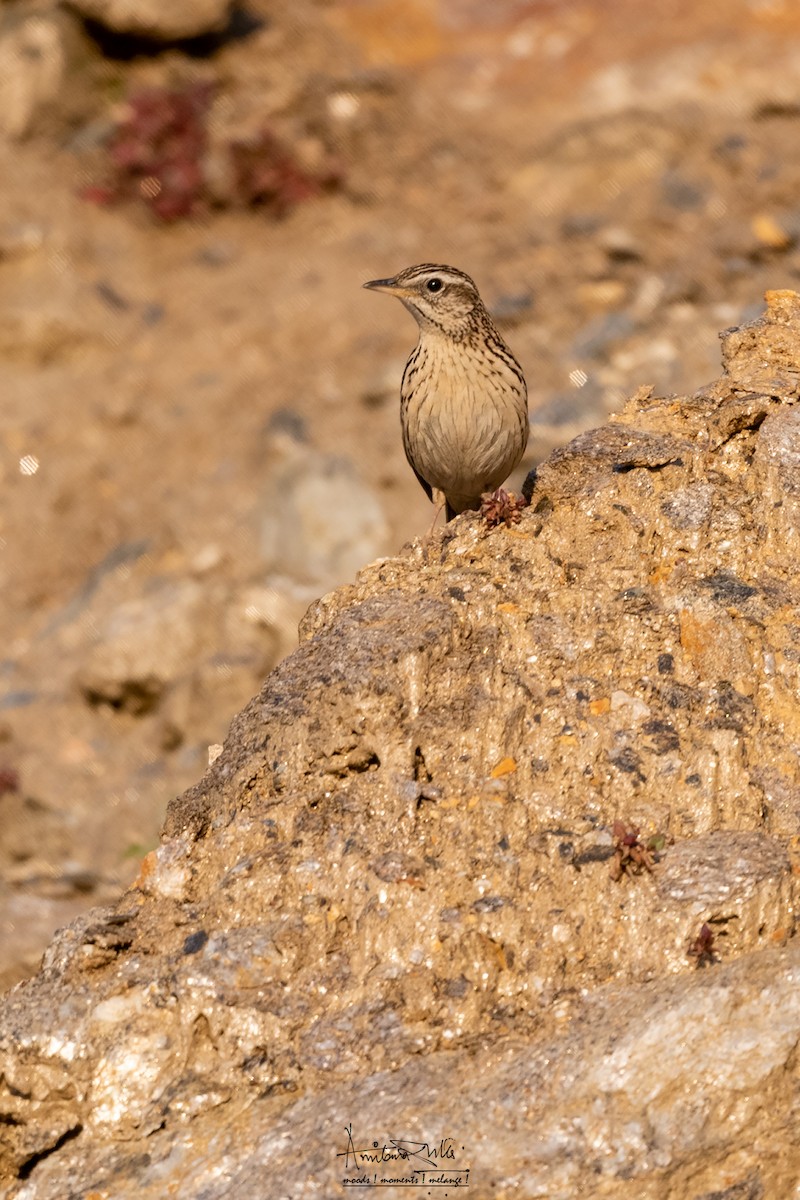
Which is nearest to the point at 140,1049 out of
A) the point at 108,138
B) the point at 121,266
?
the point at 121,266

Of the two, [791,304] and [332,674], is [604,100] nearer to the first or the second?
[791,304]

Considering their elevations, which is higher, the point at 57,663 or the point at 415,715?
the point at 415,715

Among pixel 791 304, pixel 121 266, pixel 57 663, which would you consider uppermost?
pixel 791 304

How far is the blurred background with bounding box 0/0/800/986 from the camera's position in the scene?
12336mm

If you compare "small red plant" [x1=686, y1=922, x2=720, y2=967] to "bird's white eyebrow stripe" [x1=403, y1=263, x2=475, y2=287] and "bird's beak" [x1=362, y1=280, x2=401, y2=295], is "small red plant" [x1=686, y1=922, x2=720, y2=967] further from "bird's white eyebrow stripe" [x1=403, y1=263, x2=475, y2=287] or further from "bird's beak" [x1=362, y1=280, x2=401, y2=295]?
"bird's beak" [x1=362, y1=280, x2=401, y2=295]

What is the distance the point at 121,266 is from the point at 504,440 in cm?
908

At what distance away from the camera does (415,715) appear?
4992 millimetres

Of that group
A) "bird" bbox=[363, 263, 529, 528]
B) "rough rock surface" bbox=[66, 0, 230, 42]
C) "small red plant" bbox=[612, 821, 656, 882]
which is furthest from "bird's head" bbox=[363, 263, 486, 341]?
"rough rock surface" bbox=[66, 0, 230, 42]

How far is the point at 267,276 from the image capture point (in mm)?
15398

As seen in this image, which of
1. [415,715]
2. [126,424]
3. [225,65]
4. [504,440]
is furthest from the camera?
[225,65]

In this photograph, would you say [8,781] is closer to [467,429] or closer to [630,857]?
[467,429]

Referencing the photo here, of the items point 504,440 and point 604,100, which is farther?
point 604,100

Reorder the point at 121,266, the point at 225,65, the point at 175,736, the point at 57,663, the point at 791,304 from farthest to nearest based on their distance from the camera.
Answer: the point at 225,65, the point at 121,266, the point at 57,663, the point at 175,736, the point at 791,304

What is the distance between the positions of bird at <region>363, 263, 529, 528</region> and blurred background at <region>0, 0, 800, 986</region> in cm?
400
